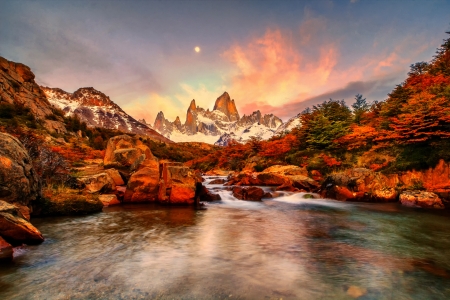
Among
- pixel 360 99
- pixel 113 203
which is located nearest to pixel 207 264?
pixel 113 203

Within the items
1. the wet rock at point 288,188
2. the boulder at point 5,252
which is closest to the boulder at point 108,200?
the boulder at point 5,252

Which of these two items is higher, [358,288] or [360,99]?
[360,99]

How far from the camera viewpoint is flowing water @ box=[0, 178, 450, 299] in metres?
4.45

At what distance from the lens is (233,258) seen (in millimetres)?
6293

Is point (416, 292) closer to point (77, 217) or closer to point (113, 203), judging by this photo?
point (77, 217)

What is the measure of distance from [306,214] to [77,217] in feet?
36.0

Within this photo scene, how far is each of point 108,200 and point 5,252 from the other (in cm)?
810

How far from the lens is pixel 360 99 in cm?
3253

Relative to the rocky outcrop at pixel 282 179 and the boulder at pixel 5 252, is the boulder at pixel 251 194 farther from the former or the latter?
the boulder at pixel 5 252

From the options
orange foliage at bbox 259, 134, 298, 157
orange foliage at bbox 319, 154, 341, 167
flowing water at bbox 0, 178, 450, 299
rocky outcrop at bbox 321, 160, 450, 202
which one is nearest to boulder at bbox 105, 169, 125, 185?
flowing water at bbox 0, 178, 450, 299

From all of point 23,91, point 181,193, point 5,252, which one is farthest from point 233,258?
point 23,91

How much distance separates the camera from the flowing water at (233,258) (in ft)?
14.6

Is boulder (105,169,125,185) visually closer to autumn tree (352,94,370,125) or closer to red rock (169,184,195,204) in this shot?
red rock (169,184,195,204)

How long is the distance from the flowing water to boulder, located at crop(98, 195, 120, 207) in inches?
68.2
